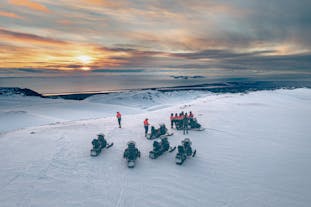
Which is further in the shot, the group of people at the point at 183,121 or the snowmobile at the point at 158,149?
the group of people at the point at 183,121

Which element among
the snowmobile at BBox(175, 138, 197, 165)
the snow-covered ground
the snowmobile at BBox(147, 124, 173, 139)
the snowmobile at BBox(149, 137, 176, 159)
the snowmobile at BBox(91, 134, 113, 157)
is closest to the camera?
the snow-covered ground

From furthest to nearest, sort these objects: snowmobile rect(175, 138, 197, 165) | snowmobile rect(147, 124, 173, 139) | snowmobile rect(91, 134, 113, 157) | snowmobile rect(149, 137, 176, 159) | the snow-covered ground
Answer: snowmobile rect(147, 124, 173, 139) < snowmobile rect(91, 134, 113, 157) < snowmobile rect(149, 137, 176, 159) < snowmobile rect(175, 138, 197, 165) < the snow-covered ground

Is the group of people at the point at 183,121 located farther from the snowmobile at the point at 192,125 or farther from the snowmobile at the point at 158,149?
the snowmobile at the point at 158,149

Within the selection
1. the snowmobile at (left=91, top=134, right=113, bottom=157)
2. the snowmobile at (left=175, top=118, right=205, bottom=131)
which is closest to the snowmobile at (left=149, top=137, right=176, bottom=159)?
the snowmobile at (left=91, top=134, right=113, bottom=157)

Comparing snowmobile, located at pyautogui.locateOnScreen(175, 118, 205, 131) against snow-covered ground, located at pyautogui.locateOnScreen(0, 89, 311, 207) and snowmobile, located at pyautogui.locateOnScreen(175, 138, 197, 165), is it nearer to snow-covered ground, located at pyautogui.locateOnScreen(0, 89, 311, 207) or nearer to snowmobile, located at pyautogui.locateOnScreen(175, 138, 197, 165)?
snow-covered ground, located at pyautogui.locateOnScreen(0, 89, 311, 207)

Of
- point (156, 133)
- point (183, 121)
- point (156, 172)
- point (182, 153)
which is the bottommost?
point (156, 172)

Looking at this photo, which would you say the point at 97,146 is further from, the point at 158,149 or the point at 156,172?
the point at 156,172

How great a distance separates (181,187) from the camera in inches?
373

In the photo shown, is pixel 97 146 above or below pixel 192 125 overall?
below

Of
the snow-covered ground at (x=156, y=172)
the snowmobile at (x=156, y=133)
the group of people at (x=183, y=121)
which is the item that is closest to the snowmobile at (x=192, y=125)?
the group of people at (x=183, y=121)

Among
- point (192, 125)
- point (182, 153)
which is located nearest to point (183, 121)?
point (192, 125)

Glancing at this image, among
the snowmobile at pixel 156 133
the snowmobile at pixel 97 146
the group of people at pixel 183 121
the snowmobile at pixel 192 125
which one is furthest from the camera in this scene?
the snowmobile at pixel 192 125

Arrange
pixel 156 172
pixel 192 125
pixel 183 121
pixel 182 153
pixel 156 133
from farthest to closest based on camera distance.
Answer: pixel 192 125 → pixel 183 121 → pixel 156 133 → pixel 182 153 → pixel 156 172

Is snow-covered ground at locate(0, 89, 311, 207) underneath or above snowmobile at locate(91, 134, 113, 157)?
underneath
